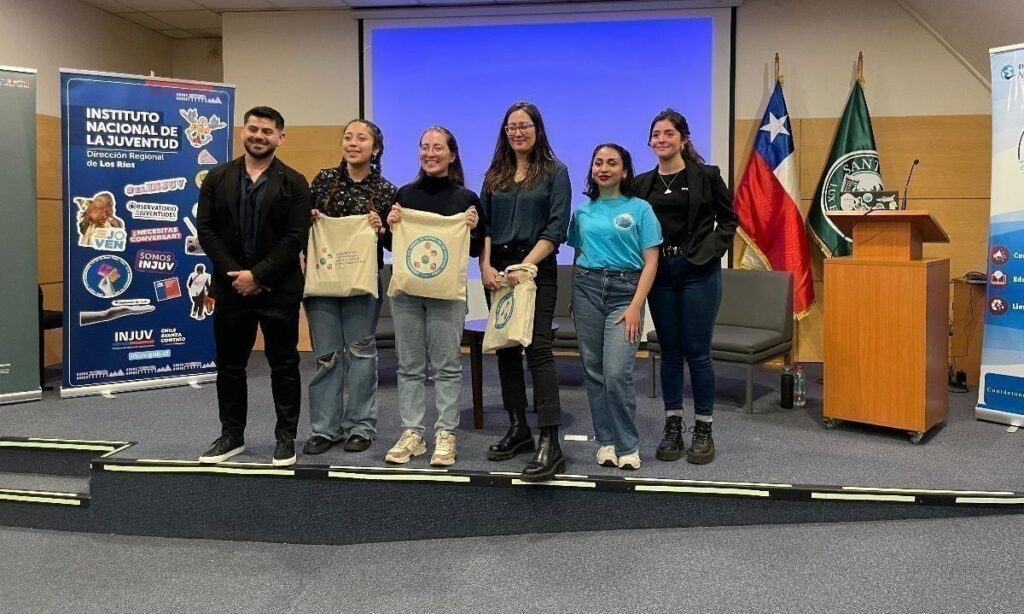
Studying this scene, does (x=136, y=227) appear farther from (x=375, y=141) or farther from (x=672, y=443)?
(x=672, y=443)

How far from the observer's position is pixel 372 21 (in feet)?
20.6

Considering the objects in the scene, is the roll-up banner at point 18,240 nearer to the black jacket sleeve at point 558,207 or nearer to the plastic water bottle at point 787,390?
the black jacket sleeve at point 558,207

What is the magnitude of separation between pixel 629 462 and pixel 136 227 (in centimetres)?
335

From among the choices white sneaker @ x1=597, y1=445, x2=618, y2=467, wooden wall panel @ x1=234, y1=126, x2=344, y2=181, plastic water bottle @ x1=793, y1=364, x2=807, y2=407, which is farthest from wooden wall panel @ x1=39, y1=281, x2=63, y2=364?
plastic water bottle @ x1=793, y1=364, x2=807, y2=407

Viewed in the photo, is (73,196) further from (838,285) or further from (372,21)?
(838,285)

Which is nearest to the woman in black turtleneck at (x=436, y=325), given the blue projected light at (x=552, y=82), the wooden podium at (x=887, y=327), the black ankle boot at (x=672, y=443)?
the black ankle boot at (x=672, y=443)

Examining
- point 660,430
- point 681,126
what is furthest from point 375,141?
point 660,430

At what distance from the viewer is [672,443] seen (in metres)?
3.38

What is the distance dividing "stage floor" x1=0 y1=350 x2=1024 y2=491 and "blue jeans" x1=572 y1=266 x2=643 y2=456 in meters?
0.27

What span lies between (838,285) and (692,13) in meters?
2.86

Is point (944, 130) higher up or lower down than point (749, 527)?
higher up

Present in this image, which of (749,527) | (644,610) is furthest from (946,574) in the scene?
(644,610)

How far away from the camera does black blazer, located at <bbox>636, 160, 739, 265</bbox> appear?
10.3 feet

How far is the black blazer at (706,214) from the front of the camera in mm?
3143
